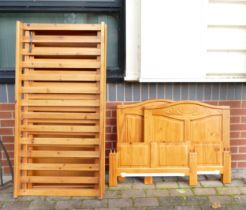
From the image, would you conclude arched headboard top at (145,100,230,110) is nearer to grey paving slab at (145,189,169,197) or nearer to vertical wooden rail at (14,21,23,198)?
grey paving slab at (145,189,169,197)

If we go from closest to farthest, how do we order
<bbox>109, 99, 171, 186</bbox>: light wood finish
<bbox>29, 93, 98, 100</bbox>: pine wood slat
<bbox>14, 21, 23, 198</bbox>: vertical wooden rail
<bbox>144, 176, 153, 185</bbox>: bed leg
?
1. <bbox>14, 21, 23, 198</bbox>: vertical wooden rail
2. <bbox>29, 93, 98, 100</bbox>: pine wood slat
3. <bbox>109, 99, 171, 186</bbox>: light wood finish
4. <bbox>144, 176, 153, 185</bbox>: bed leg

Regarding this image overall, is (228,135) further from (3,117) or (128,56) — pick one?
(3,117)

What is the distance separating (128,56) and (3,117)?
1543 millimetres

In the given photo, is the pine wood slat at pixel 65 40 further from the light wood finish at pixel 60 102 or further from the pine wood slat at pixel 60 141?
the pine wood slat at pixel 60 141

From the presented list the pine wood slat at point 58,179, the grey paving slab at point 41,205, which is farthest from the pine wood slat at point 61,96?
the grey paving slab at point 41,205

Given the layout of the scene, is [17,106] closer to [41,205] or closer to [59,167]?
[59,167]

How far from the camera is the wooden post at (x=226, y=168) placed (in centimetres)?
356

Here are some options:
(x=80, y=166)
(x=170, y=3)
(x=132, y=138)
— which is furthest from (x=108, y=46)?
(x=80, y=166)

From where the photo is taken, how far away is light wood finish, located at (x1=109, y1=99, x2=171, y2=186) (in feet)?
11.6

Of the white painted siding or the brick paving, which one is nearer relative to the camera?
the brick paving

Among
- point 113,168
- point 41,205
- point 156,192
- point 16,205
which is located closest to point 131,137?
point 113,168

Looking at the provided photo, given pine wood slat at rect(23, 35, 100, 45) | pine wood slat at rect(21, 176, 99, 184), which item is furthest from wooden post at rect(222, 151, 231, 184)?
pine wood slat at rect(23, 35, 100, 45)

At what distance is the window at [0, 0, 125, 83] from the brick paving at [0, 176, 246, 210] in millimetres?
1227

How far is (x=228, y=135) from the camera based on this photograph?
3.67m
